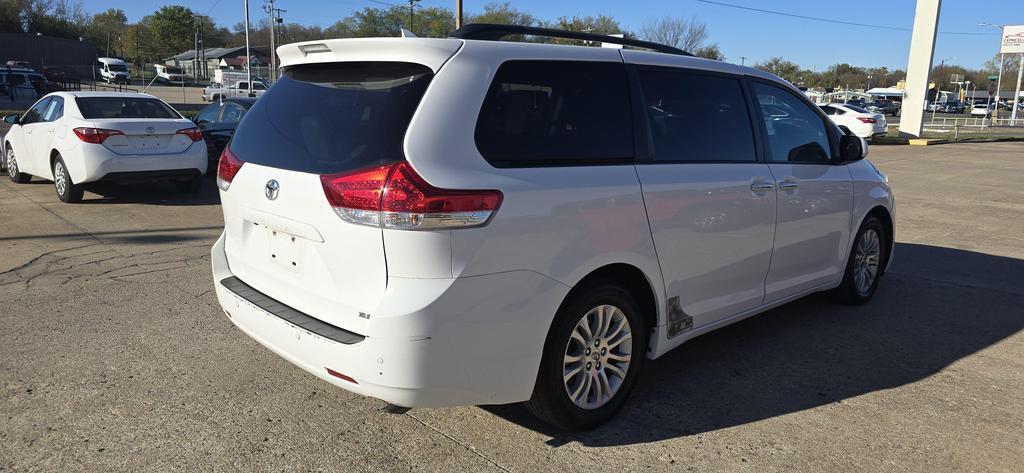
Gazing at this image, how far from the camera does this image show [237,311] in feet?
11.6

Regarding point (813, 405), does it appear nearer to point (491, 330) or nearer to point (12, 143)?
point (491, 330)

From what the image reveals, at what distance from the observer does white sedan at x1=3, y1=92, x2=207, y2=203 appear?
372 inches

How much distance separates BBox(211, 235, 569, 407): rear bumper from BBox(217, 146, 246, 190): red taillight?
84 centimetres

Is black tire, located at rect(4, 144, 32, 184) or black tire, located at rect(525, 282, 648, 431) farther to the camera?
black tire, located at rect(4, 144, 32, 184)

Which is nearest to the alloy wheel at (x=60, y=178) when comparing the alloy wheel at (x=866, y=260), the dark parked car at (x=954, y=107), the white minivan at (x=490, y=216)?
the white minivan at (x=490, y=216)

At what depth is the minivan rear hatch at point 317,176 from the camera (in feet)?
9.51

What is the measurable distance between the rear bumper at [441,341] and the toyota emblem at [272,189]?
1.78 feet

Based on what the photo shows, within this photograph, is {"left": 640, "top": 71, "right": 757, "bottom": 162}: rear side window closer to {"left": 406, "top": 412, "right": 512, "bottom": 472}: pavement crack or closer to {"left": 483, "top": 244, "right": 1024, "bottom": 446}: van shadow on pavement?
{"left": 483, "top": 244, "right": 1024, "bottom": 446}: van shadow on pavement

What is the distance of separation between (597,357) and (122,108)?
30.2 feet

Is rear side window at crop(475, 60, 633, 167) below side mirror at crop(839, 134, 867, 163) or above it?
above

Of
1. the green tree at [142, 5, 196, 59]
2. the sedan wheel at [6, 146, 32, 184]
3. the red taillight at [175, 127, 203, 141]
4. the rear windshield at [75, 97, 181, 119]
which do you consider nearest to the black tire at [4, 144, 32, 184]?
the sedan wheel at [6, 146, 32, 184]

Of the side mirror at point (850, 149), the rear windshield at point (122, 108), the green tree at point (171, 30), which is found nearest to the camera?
the side mirror at point (850, 149)

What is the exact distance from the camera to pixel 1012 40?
47250 mm

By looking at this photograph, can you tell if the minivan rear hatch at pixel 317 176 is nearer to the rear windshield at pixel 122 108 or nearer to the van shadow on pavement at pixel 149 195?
the van shadow on pavement at pixel 149 195
